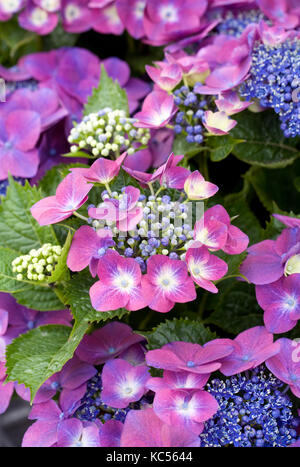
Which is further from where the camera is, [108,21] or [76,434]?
[108,21]

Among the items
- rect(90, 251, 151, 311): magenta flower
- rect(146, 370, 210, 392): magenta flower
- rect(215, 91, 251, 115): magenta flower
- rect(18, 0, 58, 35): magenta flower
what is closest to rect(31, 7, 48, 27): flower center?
rect(18, 0, 58, 35): magenta flower

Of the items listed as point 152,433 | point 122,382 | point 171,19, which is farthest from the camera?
point 171,19

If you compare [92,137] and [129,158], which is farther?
[129,158]

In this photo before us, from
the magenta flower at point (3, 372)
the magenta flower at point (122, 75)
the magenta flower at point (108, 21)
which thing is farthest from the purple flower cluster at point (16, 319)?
the magenta flower at point (108, 21)

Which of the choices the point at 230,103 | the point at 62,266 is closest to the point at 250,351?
the point at 62,266

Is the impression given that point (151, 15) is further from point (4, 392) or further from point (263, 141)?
point (4, 392)

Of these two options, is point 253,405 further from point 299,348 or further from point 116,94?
point 116,94

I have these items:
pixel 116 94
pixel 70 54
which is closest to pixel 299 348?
pixel 116 94
